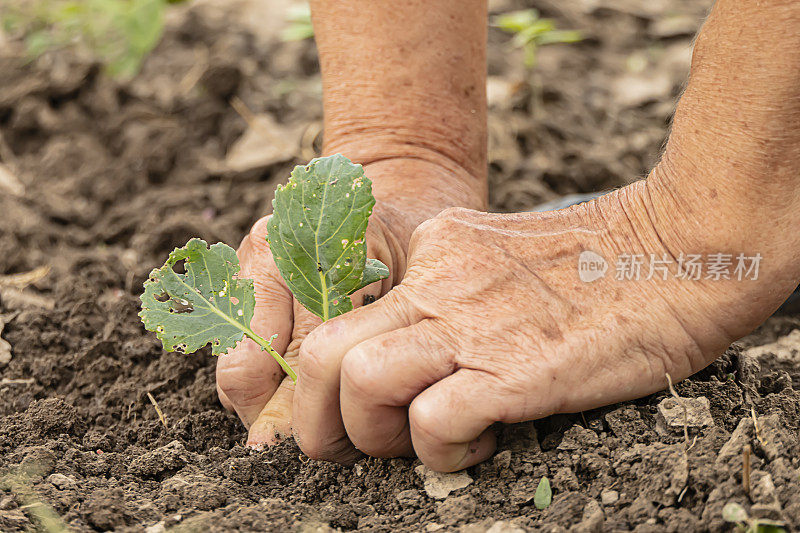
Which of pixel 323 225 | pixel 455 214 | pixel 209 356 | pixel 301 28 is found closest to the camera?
pixel 323 225

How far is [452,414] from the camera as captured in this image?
1.20 m

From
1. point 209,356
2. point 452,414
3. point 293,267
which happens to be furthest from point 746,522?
point 209,356

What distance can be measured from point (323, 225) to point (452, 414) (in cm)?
35

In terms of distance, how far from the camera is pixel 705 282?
4.29 ft

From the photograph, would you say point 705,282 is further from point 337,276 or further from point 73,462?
point 73,462

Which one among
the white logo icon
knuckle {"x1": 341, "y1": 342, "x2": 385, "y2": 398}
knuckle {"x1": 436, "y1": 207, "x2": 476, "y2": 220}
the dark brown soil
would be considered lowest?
the dark brown soil

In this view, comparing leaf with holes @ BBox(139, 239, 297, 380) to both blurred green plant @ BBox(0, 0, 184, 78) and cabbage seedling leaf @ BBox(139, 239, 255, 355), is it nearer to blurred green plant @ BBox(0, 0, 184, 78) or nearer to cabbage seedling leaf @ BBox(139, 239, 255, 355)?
cabbage seedling leaf @ BBox(139, 239, 255, 355)

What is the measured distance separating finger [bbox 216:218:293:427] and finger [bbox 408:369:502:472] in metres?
0.34

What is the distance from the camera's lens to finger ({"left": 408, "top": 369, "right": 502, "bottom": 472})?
3.94 feet

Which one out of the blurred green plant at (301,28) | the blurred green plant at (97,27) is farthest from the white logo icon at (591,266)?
the blurred green plant at (97,27)

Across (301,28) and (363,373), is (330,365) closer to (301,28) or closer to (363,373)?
(363,373)

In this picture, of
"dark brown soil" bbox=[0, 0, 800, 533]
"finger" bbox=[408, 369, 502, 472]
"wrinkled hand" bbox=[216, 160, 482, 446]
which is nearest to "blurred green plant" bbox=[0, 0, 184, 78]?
"dark brown soil" bbox=[0, 0, 800, 533]

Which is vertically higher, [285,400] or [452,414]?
[452,414]

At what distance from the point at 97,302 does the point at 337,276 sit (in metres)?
0.90
